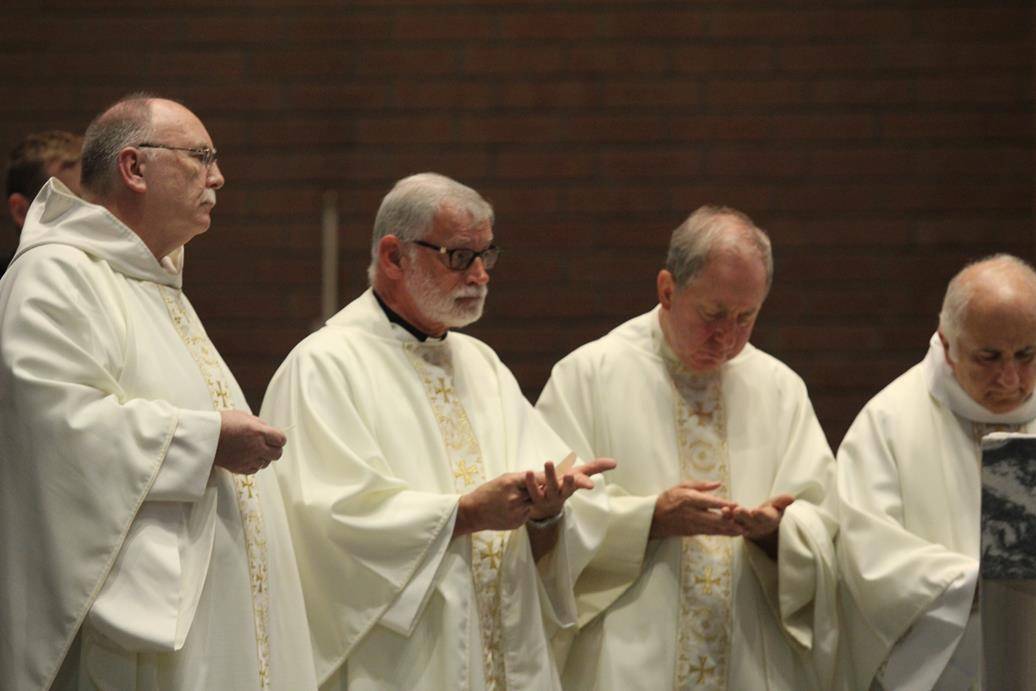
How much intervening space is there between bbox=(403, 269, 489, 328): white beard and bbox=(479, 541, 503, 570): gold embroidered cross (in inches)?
25.1

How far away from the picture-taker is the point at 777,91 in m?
7.00

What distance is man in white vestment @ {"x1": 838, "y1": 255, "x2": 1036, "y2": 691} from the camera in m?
4.41

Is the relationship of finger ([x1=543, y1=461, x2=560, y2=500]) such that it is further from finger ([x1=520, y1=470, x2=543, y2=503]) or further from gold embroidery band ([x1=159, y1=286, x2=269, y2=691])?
gold embroidery band ([x1=159, y1=286, x2=269, y2=691])

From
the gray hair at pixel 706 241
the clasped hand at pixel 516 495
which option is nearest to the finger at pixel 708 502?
the clasped hand at pixel 516 495

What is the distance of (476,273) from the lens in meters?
4.51

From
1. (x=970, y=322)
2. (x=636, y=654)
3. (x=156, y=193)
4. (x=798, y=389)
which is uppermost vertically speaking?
(x=156, y=193)

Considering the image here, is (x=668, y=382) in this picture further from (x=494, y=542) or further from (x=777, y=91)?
(x=777, y=91)

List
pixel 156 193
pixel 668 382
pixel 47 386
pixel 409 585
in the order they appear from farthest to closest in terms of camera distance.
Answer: pixel 668 382
pixel 409 585
pixel 156 193
pixel 47 386

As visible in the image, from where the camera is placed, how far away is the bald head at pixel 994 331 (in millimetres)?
4461

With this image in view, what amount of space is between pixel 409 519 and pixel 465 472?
33 cm

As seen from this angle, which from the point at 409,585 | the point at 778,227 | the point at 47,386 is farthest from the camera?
the point at 778,227

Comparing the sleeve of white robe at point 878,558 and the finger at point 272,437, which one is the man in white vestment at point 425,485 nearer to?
the finger at point 272,437

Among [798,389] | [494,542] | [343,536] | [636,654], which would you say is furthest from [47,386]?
[798,389]

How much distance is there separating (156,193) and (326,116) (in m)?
3.27
